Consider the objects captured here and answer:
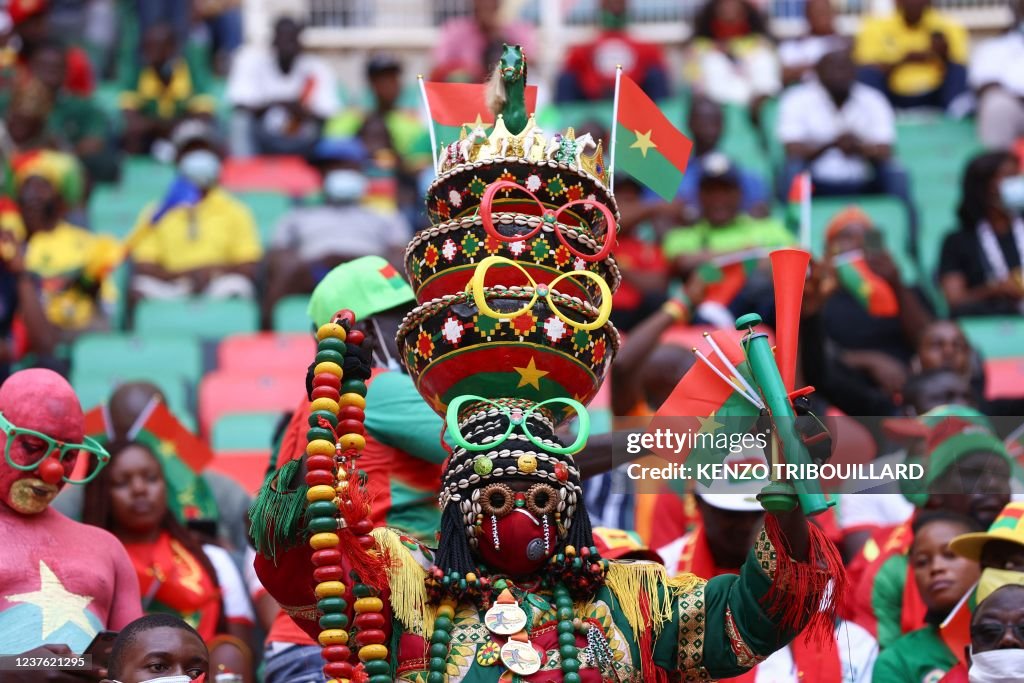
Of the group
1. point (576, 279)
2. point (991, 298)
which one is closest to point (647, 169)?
point (576, 279)

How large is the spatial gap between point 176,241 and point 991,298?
5265 mm

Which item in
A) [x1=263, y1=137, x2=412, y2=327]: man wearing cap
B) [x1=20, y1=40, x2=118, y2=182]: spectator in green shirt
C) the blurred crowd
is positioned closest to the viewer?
the blurred crowd

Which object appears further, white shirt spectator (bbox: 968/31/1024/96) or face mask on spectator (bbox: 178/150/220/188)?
white shirt spectator (bbox: 968/31/1024/96)

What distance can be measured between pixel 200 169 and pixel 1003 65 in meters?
6.36

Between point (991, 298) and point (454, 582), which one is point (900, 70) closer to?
point (991, 298)

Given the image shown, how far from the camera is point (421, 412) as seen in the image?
611cm

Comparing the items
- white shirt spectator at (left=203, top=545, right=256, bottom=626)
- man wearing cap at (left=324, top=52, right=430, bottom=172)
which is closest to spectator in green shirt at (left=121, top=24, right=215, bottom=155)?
man wearing cap at (left=324, top=52, right=430, bottom=172)

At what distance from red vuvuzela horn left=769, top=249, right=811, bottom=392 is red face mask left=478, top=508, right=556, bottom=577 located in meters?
0.75

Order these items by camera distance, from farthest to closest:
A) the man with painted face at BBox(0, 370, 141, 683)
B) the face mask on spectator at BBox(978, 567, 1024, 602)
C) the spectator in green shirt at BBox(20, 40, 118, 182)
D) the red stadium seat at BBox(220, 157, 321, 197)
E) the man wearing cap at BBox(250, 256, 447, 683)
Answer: the spectator in green shirt at BBox(20, 40, 118, 182), the red stadium seat at BBox(220, 157, 321, 197), the face mask on spectator at BBox(978, 567, 1024, 602), the man wearing cap at BBox(250, 256, 447, 683), the man with painted face at BBox(0, 370, 141, 683)

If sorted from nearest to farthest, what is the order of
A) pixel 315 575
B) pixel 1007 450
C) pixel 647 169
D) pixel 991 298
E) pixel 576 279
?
pixel 315 575, pixel 576 279, pixel 647 169, pixel 1007 450, pixel 991 298

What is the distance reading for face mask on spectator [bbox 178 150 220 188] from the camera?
12.8 m

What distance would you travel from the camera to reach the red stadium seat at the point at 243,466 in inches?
358

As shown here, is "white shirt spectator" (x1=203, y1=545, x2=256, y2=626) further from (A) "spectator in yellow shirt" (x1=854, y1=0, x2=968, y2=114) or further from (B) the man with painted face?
(A) "spectator in yellow shirt" (x1=854, y1=0, x2=968, y2=114)

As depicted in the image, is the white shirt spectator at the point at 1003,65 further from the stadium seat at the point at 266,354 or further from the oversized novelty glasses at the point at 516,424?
the oversized novelty glasses at the point at 516,424
